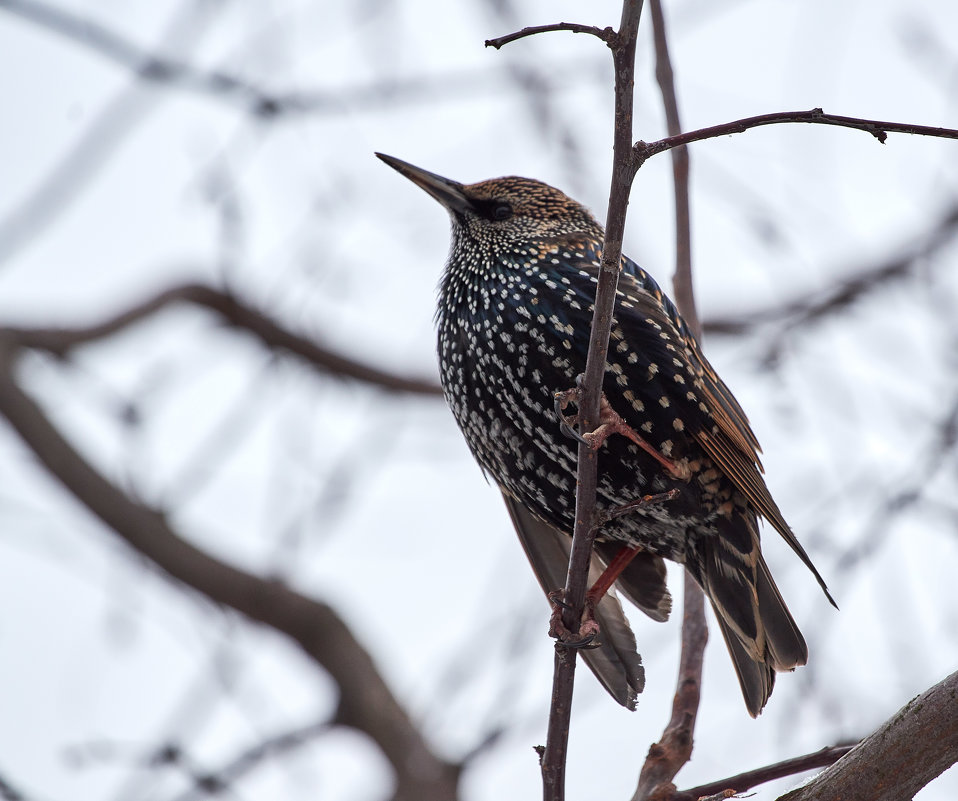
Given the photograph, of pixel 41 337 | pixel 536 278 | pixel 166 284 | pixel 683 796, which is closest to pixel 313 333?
pixel 166 284

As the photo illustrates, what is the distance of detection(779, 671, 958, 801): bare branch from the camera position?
1.97 m

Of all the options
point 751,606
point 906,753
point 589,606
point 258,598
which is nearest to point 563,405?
point 589,606

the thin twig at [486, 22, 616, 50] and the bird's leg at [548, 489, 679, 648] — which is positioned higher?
the thin twig at [486, 22, 616, 50]

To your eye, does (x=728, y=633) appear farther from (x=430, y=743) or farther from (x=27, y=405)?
(x=27, y=405)

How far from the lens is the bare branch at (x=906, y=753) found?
197 cm

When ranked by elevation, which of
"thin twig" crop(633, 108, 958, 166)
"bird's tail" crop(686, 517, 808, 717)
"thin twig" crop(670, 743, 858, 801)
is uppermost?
"thin twig" crop(633, 108, 958, 166)

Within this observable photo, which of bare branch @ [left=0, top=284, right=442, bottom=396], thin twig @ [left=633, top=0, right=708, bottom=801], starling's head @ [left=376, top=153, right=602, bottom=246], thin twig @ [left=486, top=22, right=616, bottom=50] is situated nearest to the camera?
thin twig @ [left=486, top=22, right=616, bottom=50]

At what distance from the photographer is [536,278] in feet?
10.2

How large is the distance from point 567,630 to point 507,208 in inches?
62.6

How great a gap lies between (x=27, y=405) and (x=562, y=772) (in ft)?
11.4

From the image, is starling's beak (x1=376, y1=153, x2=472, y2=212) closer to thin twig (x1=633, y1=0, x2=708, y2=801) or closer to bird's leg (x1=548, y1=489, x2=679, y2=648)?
thin twig (x1=633, y1=0, x2=708, y2=801)

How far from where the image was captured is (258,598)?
4.75 metres

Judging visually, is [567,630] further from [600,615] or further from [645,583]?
[645,583]

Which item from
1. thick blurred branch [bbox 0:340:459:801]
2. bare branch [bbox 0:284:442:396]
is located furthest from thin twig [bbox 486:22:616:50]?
bare branch [bbox 0:284:442:396]
